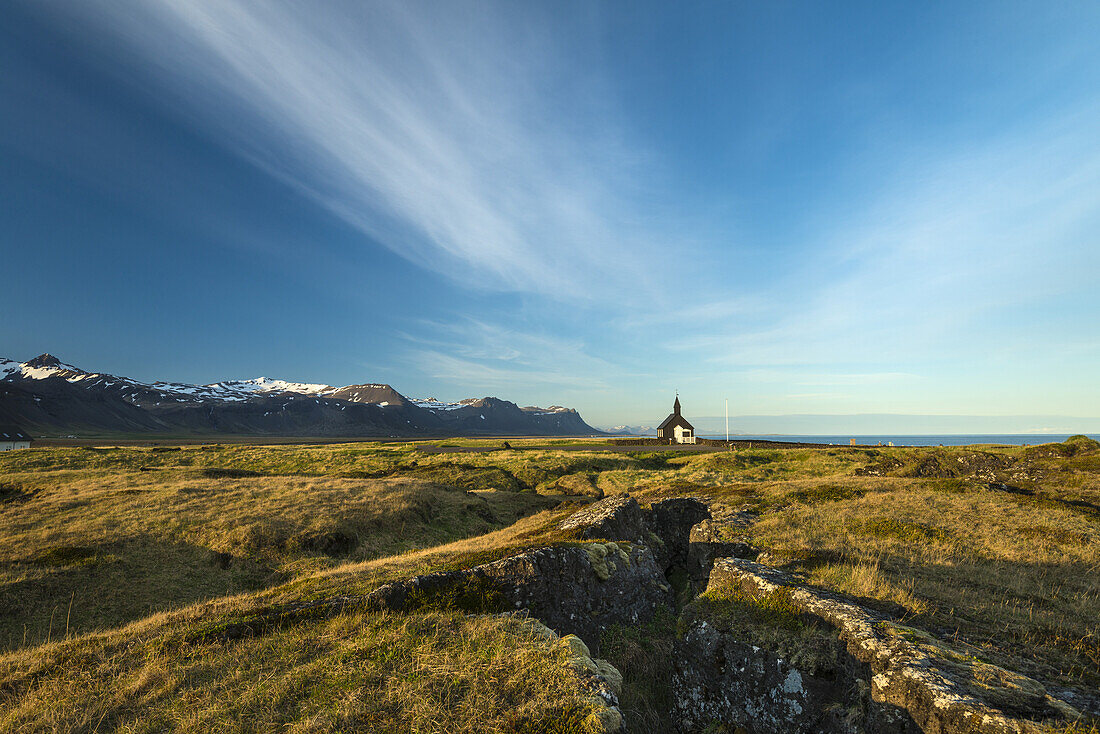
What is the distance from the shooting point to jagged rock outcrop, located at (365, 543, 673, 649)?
7.45 metres

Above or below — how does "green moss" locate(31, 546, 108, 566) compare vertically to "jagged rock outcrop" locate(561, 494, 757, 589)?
below

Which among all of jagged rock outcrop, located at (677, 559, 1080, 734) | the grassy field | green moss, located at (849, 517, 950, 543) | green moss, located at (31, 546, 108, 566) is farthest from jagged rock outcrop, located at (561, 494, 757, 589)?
green moss, located at (31, 546, 108, 566)

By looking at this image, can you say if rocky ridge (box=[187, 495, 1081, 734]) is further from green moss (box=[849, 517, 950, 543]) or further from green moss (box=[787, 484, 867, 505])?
green moss (box=[787, 484, 867, 505])

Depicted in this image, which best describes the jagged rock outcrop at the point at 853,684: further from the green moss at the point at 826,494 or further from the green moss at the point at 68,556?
the green moss at the point at 68,556

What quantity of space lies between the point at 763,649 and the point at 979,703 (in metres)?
2.53

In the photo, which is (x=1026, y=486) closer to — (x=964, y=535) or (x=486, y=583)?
(x=964, y=535)

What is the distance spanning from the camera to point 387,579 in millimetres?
8898

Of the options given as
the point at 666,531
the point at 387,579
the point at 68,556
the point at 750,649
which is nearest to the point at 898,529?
the point at 666,531

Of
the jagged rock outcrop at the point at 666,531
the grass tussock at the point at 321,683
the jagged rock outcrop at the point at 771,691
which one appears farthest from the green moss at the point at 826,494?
the grass tussock at the point at 321,683

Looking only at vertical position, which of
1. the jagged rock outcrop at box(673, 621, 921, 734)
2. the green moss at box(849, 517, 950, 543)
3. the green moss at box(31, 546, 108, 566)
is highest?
the green moss at box(849, 517, 950, 543)

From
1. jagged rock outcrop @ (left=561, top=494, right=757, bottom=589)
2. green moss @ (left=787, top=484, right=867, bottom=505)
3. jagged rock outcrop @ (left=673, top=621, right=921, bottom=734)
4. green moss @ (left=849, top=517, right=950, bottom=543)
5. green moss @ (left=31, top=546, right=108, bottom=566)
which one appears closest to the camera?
jagged rock outcrop @ (left=673, top=621, right=921, bottom=734)

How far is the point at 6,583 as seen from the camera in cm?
1409

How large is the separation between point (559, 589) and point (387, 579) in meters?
3.72

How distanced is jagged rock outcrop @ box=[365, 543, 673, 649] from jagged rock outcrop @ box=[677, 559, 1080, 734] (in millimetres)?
2166
